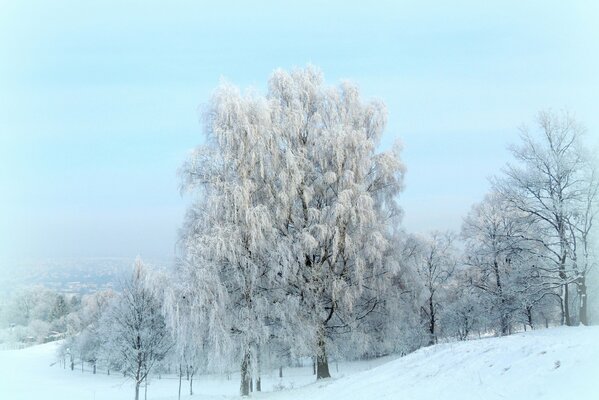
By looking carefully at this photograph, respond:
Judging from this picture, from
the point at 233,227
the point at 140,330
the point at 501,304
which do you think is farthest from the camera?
the point at 501,304

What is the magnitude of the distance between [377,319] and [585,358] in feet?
41.1

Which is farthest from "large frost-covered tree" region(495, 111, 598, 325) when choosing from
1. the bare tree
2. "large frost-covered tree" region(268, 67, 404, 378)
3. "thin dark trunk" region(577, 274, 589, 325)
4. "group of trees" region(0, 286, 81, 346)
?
"group of trees" region(0, 286, 81, 346)

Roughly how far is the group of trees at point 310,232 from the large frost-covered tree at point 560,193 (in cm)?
5

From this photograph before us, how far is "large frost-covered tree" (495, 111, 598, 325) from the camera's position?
57.6 feet

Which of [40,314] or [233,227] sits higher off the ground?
[233,227]

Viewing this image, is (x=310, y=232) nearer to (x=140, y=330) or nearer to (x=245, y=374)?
(x=245, y=374)

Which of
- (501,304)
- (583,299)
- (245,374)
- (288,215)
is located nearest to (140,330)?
(245,374)

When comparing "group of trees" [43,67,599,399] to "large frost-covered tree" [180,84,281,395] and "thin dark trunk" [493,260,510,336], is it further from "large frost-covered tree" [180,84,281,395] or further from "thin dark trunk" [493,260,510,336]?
"thin dark trunk" [493,260,510,336]

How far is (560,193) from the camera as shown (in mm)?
17969

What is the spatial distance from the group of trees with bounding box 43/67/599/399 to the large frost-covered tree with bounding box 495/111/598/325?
48mm

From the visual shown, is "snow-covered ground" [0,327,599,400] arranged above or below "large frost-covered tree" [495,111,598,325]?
below

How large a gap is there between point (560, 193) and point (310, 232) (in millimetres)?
9496

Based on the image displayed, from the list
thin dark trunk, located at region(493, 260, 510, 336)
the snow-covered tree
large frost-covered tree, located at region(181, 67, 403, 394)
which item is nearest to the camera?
large frost-covered tree, located at region(181, 67, 403, 394)

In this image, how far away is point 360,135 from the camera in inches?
776
